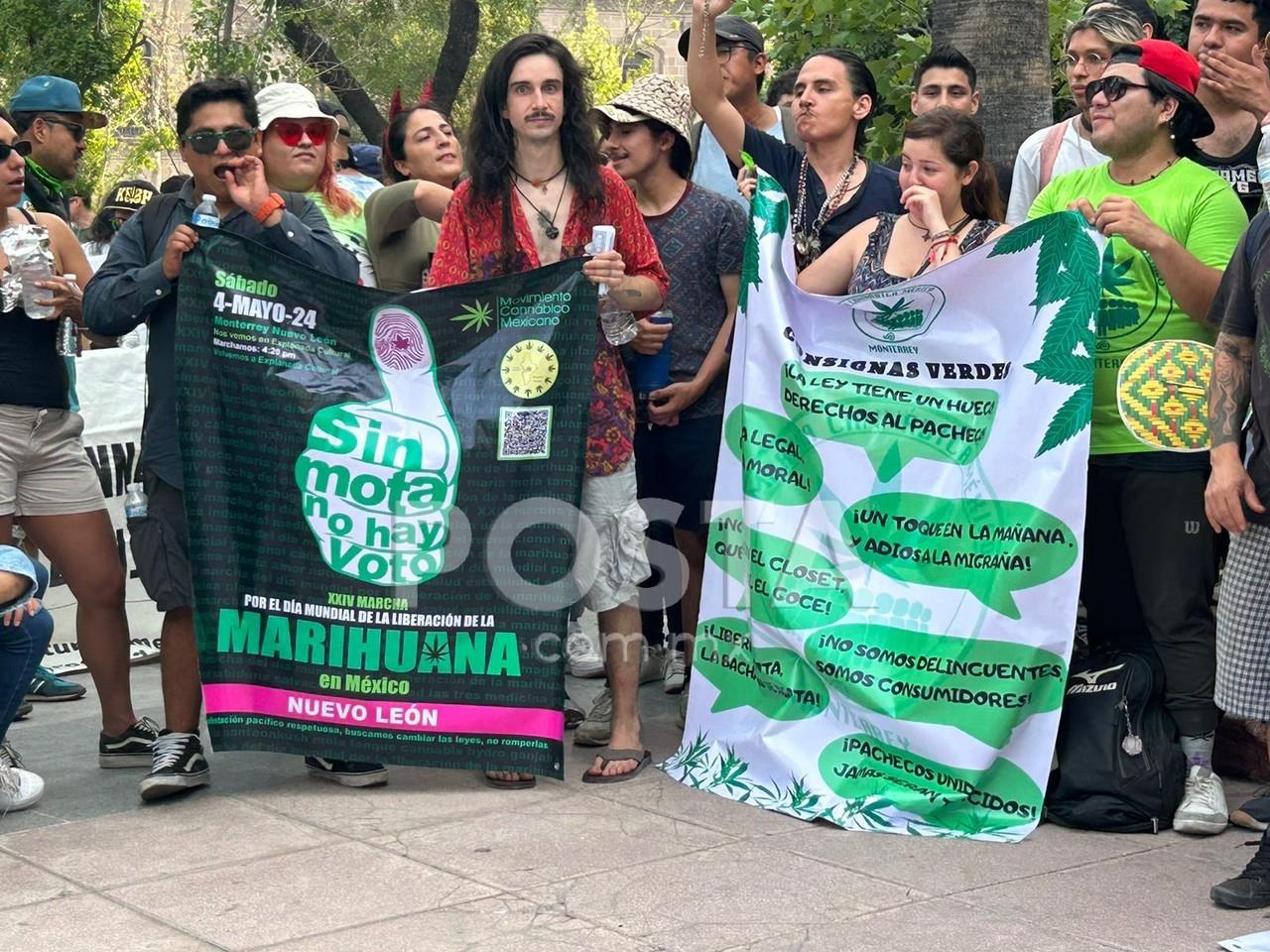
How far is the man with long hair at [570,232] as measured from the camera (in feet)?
17.8

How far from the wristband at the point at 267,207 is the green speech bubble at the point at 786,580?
5.63ft

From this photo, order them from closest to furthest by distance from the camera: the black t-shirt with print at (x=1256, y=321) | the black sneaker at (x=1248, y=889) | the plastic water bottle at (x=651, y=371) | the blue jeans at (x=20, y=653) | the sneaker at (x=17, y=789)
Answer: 1. the black sneaker at (x=1248, y=889)
2. the black t-shirt with print at (x=1256, y=321)
3. the blue jeans at (x=20, y=653)
4. the sneaker at (x=17, y=789)
5. the plastic water bottle at (x=651, y=371)

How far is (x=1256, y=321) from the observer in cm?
443

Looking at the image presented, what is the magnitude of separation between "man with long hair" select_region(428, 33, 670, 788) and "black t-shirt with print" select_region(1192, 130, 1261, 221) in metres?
1.75

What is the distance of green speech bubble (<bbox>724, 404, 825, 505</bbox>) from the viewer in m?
5.24

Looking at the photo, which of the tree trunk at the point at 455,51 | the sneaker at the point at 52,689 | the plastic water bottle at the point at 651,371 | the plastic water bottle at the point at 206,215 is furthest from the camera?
the tree trunk at the point at 455,51

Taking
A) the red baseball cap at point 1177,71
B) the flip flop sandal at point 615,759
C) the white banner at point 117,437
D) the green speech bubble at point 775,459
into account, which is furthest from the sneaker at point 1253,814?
the white banner at point 117,437

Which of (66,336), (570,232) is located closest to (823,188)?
(570,232)

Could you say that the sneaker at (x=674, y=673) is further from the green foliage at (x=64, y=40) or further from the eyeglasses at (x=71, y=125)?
the green foliage at (x=64, y=40)

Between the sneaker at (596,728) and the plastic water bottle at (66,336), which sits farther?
the sneaker at (596,728)

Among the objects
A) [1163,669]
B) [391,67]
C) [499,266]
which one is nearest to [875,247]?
[499,266]

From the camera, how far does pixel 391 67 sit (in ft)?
78.5

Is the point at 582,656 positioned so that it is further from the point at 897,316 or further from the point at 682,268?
the point at 897,316

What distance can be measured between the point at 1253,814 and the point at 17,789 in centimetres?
350
